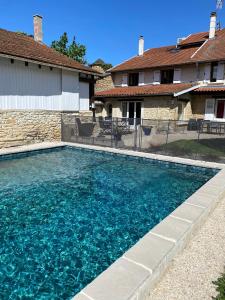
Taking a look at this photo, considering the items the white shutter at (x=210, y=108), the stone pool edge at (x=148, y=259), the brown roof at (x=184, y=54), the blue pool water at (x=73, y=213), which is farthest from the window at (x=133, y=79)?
the stone pool edge at (x=148, y=259)

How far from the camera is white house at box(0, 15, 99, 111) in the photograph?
1263cm

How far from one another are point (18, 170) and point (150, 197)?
555 cm

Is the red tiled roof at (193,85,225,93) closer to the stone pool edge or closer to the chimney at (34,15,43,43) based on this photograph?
the chimney at (34,15,43,43)

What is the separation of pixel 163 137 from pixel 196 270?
8.74 m

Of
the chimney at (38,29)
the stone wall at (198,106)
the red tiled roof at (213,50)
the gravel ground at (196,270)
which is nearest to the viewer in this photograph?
the gravel ground at (196,270)

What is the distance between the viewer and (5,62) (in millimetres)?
12398

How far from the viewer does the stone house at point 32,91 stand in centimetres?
1271

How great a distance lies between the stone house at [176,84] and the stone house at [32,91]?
18.7 ft

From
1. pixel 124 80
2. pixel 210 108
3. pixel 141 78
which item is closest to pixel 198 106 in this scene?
pixel 210 108

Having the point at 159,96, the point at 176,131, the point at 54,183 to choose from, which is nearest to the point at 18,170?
the point at 54,183

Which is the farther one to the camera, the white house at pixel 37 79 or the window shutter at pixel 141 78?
the window shutter at pixel 141 78

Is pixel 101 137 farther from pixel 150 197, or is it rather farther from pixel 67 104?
pixel 150 197

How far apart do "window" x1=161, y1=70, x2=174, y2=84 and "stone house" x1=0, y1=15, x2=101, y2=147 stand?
8.42 meters

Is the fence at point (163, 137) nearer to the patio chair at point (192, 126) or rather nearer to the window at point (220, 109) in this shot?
the patio chair at point (192, 126)
